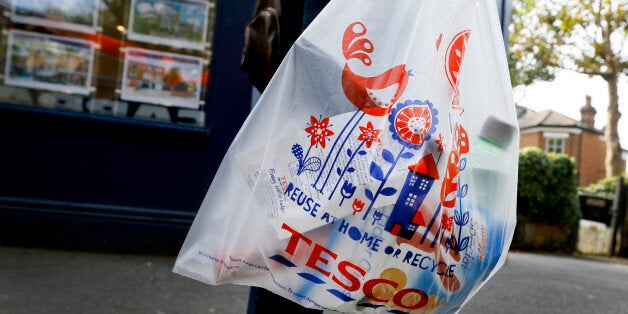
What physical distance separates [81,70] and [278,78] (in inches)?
120

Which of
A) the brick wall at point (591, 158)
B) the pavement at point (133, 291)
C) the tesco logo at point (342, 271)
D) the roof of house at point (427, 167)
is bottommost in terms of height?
the pavement at point (133, 291)

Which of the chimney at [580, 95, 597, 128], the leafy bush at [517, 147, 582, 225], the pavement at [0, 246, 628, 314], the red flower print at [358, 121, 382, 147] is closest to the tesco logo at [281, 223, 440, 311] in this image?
the red flower print at [358, 121, 382, 147]

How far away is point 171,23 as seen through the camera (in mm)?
3803

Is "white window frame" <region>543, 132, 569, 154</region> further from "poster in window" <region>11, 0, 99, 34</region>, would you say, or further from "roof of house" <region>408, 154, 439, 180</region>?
"roof of house" <region>408, 154, 439, 180</region>

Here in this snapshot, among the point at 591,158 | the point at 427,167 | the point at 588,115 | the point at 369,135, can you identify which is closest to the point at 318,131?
the point at 369,135

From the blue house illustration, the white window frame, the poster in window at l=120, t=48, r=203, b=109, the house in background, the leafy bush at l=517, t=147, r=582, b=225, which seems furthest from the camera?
the white window frame

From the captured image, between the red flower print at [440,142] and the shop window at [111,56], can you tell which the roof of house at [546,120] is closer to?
the shop window at [111,56]

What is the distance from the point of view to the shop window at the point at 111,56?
3.57 meters

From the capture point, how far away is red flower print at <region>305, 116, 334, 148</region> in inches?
42.1

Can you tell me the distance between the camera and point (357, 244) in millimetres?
1036

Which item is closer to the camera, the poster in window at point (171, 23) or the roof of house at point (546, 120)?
the poster in window at point (171, 23)

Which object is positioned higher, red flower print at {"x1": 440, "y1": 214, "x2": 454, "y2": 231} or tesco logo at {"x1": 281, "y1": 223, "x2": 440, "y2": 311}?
red flower print at {"x1": 440, "y1": 214, "x2": 454, "y2": 231}

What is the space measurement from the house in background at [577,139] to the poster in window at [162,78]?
30.9m

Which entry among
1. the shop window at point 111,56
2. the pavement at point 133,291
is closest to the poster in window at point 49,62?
the shop window at point 111,56
